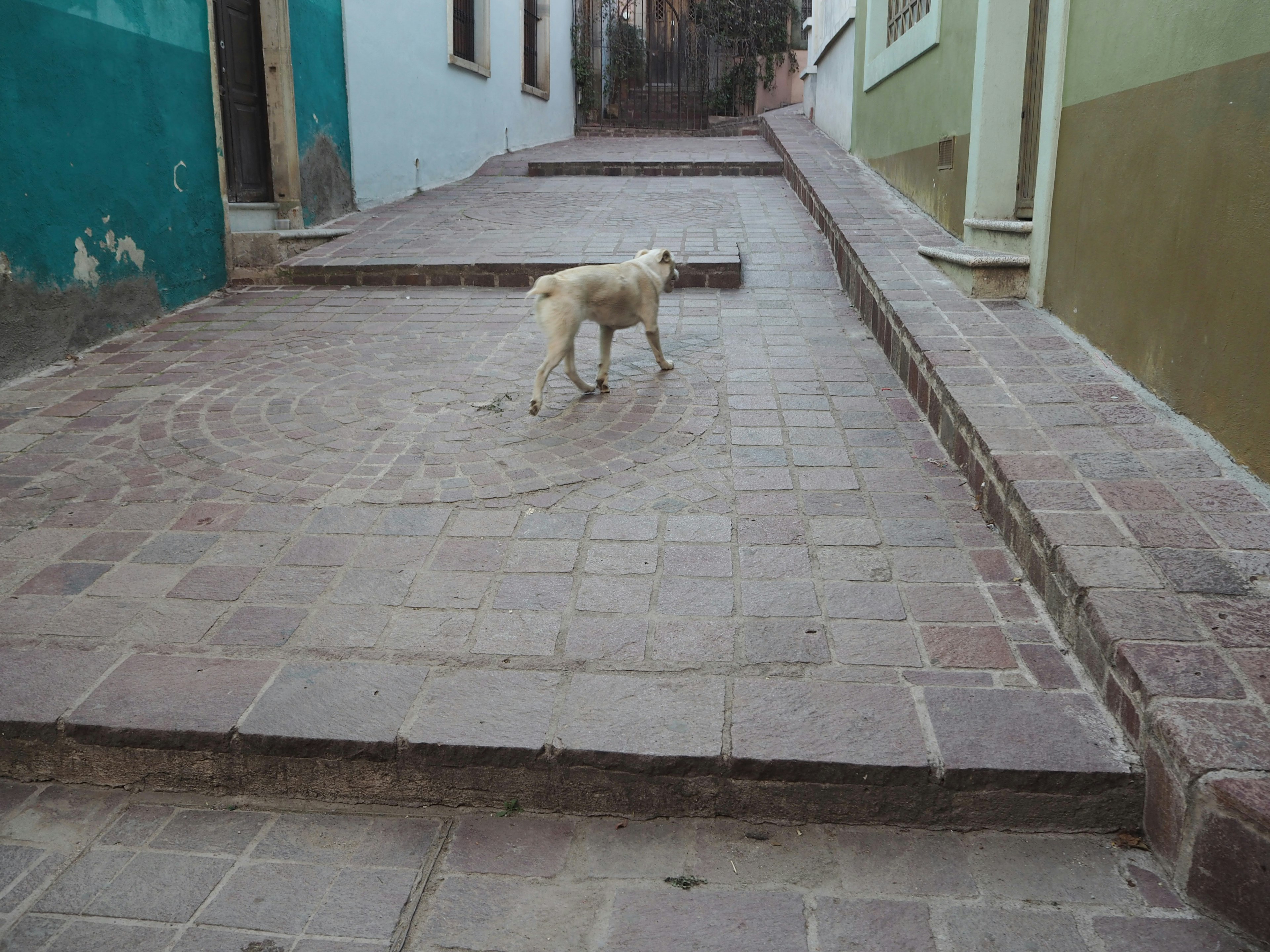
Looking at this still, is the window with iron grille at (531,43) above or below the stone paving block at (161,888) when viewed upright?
above

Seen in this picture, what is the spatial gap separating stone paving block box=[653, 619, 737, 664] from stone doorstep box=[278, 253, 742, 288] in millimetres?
4803

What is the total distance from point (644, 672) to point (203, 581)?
1.54 metres

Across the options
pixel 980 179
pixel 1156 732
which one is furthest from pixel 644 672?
pixel 980 179

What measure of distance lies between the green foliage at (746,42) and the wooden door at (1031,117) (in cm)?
1494

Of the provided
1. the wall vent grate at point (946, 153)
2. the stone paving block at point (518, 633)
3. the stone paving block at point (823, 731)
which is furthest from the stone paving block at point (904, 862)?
the wall vent grate at point (946, 153)

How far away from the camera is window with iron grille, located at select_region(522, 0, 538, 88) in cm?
1695

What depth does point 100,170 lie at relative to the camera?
5977 mm

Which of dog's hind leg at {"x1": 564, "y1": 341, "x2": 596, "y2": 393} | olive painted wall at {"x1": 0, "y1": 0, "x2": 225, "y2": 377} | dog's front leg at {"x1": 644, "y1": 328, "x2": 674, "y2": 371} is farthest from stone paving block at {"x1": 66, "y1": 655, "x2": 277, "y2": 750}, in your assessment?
olive painted wall at {"x1": 0, "y1": 0, "x2": 225, "y2": 377}

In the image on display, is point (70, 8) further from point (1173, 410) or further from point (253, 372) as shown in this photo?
point (1173, 410)

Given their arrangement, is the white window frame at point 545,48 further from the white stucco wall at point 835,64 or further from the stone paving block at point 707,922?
the stone paving block at point 707,922

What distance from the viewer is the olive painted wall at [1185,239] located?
313 cm

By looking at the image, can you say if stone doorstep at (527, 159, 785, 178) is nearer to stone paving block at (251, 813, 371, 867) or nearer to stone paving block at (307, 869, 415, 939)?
stone paving block at (251, 813, 371, 867)

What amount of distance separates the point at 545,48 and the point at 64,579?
16626 millimetres

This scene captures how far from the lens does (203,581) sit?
3.11m
